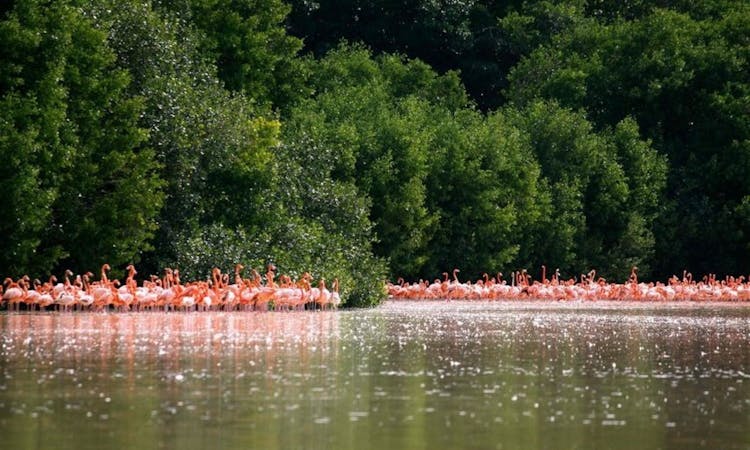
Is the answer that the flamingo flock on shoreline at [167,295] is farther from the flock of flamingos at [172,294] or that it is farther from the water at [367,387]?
the water at [367,387]

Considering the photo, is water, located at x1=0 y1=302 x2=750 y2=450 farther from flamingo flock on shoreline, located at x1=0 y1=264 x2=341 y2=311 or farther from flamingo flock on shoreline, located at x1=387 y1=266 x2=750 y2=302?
flamingo flock on shoreline, located at x1=387 y1=266 x2=750 y2=302

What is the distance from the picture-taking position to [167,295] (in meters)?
39.4

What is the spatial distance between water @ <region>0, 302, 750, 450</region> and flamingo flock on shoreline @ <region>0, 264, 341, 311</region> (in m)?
6.59

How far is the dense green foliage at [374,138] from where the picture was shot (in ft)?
137

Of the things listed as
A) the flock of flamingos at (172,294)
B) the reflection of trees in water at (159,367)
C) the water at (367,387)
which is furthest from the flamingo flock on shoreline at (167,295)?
the water at (367,387)

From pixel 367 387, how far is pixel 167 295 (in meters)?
21.0

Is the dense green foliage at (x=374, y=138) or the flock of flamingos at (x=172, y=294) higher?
the dense green foliage at (x=374, y=138)

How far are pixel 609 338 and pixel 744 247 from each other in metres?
42.7

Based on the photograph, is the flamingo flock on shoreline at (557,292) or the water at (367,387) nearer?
the water at (367,387)

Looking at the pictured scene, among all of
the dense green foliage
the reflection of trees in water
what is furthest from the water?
the dense green foliage

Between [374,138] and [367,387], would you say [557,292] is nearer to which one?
[374,138]

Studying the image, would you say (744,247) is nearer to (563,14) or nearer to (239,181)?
(563,14)

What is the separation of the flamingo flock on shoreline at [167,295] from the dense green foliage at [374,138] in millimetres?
1024

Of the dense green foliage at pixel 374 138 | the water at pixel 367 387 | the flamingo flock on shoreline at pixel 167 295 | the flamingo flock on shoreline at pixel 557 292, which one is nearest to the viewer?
the water at pixel 367 387
